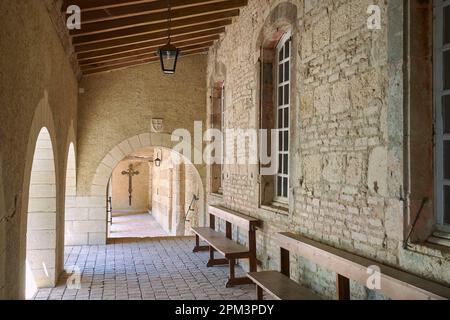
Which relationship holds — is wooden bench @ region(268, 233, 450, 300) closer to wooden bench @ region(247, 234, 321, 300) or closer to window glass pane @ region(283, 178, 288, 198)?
wooden bench @ region(247, 234, 321, 300)

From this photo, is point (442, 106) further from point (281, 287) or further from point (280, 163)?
point (280, 163)

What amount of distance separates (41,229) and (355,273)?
150 inches

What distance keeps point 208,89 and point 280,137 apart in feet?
12.1

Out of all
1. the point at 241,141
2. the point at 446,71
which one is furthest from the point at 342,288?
the point at 241,141

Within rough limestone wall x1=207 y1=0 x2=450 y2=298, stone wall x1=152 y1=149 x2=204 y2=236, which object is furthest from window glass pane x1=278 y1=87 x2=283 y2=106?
stone wall x1=152 y1=149 x2=204 y2=236

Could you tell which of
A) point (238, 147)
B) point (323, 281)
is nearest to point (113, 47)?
point (238, 147)

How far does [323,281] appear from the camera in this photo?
13.1 ft

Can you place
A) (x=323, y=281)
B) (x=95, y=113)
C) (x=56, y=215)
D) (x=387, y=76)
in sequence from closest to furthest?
(x=387, y=76), (x=323, y=281), (x=56, y=215), (x=95, y=113)

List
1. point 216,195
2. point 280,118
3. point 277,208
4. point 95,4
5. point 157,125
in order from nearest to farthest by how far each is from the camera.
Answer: point 95,4
point 277,208
point 280,118
point 216,195
point 157,125

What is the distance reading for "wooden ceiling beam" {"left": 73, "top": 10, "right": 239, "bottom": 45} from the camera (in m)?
6.14

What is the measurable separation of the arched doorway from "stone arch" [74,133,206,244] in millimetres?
3027

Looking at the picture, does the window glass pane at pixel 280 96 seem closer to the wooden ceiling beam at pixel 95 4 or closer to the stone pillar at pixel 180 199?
the wooden ceiling beam at pixel 95 4

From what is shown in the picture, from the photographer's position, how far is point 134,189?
2180cm
